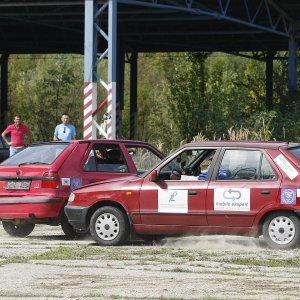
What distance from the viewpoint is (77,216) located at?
1479 centimetres

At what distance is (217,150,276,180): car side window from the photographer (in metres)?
13.9

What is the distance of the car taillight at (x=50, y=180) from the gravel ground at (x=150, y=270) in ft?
2.58

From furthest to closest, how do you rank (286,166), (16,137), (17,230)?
(16,137), (17,230), (286,166)

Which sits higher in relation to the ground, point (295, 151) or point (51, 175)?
point (295, 151)

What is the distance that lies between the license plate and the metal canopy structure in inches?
332

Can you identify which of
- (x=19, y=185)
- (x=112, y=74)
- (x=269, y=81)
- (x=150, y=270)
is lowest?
(x=150, y=270)

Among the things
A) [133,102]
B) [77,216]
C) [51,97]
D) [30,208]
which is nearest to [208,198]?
[77,216]

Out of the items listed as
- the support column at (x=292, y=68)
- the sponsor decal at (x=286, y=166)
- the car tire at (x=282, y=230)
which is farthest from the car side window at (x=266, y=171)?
the support column at (x=292, y=68)

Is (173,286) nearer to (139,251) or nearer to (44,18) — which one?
(139,251)

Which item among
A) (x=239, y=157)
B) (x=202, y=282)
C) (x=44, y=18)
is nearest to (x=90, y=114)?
(x=239, y=157)

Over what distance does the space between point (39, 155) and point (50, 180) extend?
0.65 meters

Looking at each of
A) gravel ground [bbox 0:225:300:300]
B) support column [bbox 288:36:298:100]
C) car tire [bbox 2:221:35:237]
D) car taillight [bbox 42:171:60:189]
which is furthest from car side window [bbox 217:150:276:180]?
support column [bbox 288:36:298:100]

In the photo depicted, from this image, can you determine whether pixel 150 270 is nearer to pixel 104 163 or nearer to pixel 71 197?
pixel 71 197

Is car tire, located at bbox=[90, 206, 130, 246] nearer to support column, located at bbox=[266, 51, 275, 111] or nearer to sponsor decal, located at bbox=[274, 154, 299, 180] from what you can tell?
sponsor decal, located at bbox=[274, 154, 299, 180]
